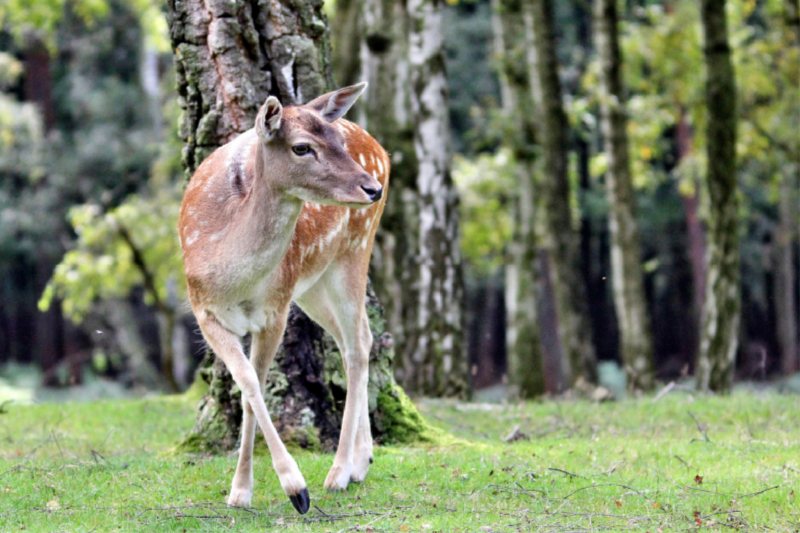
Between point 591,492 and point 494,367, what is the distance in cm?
2790

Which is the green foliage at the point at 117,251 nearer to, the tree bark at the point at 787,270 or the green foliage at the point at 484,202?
the green foliage at the point at 484,202

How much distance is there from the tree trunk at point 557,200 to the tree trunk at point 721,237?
3.03 metres

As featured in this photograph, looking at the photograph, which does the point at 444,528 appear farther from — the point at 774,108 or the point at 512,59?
the point at 774,108

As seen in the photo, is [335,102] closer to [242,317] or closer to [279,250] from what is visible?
[279,250]

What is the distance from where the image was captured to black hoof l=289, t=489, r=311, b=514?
485 centimetres

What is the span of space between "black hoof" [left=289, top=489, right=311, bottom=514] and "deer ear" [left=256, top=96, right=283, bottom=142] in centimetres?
173

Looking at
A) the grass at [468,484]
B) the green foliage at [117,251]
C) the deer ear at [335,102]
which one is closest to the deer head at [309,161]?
the deer ear at [335,102]

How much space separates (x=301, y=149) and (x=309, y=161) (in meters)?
0.08

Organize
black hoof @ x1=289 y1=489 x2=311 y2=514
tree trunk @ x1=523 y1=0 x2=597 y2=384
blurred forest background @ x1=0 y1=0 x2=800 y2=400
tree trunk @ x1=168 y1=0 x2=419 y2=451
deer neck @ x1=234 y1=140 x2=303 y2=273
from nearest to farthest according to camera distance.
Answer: black hoof @ x1=289 y1=489 x2=311 y2=514 → deer neck @ x1=234 y1=140 x2=303 y2=273 → tree trunk @ x1=168 y1=0 x2=419 y2=451 → blurred forest background @ x1=0 y1=0 x2=800 y2=400 → tree trunk @ x1=523 y1=0 x2=597 y2=384

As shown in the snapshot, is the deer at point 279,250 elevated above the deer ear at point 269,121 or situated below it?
below

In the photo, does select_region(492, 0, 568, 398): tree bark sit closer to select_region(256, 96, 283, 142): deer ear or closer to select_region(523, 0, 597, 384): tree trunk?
select_region(523, 0, 597, 384): tree trunk

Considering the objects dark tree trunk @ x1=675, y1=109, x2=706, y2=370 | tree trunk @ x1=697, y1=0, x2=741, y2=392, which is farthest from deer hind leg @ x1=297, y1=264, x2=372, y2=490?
dark tree trunk @ x1=675, y1=109, x2=706, y2=370

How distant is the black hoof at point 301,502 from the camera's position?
15.9 feet

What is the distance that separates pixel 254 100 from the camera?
6.61 m
